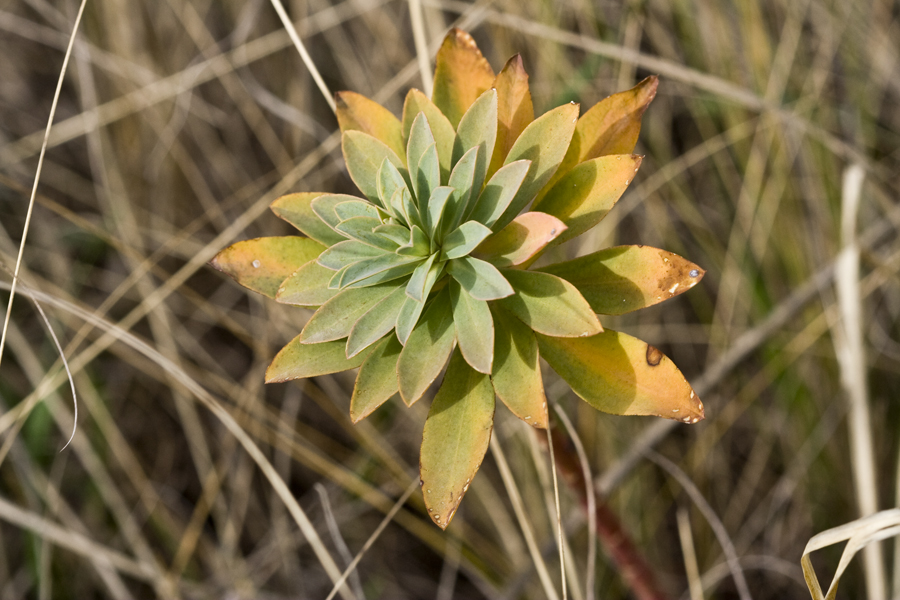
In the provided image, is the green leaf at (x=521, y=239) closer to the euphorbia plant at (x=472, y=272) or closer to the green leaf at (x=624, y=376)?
the euphorbia plant at (x=472, y=272)

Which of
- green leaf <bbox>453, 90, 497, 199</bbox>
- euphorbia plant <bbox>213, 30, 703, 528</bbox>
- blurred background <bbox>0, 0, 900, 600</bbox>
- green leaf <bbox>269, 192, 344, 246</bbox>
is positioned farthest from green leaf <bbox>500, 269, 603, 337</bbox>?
blurred background <bbox>0, 0, 900, 600</bbox>

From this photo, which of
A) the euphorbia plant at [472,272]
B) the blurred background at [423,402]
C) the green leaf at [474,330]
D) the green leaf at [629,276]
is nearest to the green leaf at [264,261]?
the euphorbia plant at [472,272]

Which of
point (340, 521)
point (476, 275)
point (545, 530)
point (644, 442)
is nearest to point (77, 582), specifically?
point (340, 521)

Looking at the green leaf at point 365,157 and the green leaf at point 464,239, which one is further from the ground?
the green leaf at point 365,157

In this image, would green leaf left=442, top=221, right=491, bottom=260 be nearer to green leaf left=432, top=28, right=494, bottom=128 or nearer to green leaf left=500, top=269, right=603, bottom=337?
green leaf left=500, top=269, right=603, bottom=337

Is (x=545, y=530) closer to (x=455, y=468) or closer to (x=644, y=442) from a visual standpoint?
(x=644, y=442)

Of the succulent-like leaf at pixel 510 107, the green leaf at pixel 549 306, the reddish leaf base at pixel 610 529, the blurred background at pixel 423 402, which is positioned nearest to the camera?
the green leaf at pixel 549 306
